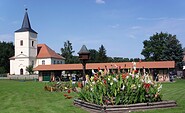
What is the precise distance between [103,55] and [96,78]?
81.6 metres

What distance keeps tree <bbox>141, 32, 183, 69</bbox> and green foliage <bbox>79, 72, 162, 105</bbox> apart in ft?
223

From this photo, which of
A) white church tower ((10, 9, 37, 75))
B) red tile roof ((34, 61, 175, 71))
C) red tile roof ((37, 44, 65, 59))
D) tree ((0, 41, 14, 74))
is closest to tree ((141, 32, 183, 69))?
red tile roof ((34, 61, 175, 71))

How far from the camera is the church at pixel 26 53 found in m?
88.7

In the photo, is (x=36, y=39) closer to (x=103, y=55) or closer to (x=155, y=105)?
(x=103, y=55)

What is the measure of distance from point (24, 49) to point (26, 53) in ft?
5.11

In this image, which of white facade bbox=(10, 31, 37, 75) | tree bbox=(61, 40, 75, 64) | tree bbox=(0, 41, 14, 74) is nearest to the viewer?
white facade bbox=(10, 31, 37, 75)

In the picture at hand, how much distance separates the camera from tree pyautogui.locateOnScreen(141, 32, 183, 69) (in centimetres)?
7781

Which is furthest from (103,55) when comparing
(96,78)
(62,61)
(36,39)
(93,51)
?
(96,78)

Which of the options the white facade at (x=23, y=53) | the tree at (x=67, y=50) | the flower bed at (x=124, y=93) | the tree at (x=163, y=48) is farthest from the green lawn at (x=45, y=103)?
the tree at (x=67, y=50)

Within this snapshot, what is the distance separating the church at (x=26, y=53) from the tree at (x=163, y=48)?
2903cm

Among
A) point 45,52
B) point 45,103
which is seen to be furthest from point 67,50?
point 45,103

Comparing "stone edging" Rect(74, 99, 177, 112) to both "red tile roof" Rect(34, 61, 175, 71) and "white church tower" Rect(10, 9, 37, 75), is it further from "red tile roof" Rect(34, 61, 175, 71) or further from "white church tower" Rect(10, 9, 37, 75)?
"white church tower" Rect(10, 9, 37, 75)

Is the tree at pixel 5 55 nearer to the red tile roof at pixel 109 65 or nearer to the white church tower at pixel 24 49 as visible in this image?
the white church tower at pixel 24 49

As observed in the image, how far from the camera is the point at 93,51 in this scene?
123 m
